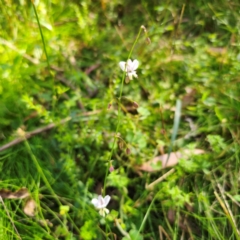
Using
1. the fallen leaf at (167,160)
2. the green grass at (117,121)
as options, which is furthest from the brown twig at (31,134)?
the fallen leaf at (167,160)

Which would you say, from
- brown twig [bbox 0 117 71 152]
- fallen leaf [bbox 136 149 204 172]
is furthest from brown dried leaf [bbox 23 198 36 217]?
fallen leaf [bbox 136 149 204 172]

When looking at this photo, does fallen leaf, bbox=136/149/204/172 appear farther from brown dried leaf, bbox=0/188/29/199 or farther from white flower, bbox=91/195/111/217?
brown dried leaf, bbox=0/188/29/199

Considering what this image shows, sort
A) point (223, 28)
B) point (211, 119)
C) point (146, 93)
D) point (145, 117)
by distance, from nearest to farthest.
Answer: point (145, 117) < point (211, 119) < point (146, 93) < point (223, 28)

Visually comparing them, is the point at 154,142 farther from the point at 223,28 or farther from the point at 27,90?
the point at 223,28

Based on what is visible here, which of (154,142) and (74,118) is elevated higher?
(74,118)

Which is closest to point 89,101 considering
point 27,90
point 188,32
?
point 27,90
